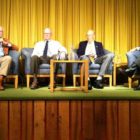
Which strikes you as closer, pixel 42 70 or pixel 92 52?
pixel 42 70

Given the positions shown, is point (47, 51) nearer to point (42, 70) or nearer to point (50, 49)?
point (50, 49)

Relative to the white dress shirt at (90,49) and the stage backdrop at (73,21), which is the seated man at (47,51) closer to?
the white dress shirt at (90,49)

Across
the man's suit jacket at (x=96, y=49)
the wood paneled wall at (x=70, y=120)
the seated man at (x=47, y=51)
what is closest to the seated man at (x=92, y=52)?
the man's suit jacket at (x=96, y=49)

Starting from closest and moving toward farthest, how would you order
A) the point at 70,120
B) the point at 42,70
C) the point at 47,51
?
the point at 70,120
the point at 42,70
the point at 47,51

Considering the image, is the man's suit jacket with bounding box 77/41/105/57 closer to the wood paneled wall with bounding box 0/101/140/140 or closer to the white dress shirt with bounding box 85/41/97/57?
the white dress shirt with bounding box 85/41/97/57

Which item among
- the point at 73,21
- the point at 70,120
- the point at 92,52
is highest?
the point at 73,21

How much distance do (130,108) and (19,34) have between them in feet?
10.0

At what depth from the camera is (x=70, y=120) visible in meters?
4.45

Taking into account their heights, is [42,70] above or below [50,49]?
below

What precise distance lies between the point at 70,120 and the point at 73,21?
2811 millimetres

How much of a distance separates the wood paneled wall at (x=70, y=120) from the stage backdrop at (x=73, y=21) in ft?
7.98

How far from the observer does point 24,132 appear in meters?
4.39

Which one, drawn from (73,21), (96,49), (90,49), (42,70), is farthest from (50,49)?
(73,21)

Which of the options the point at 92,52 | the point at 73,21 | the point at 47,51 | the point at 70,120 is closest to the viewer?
the point at 70,120
